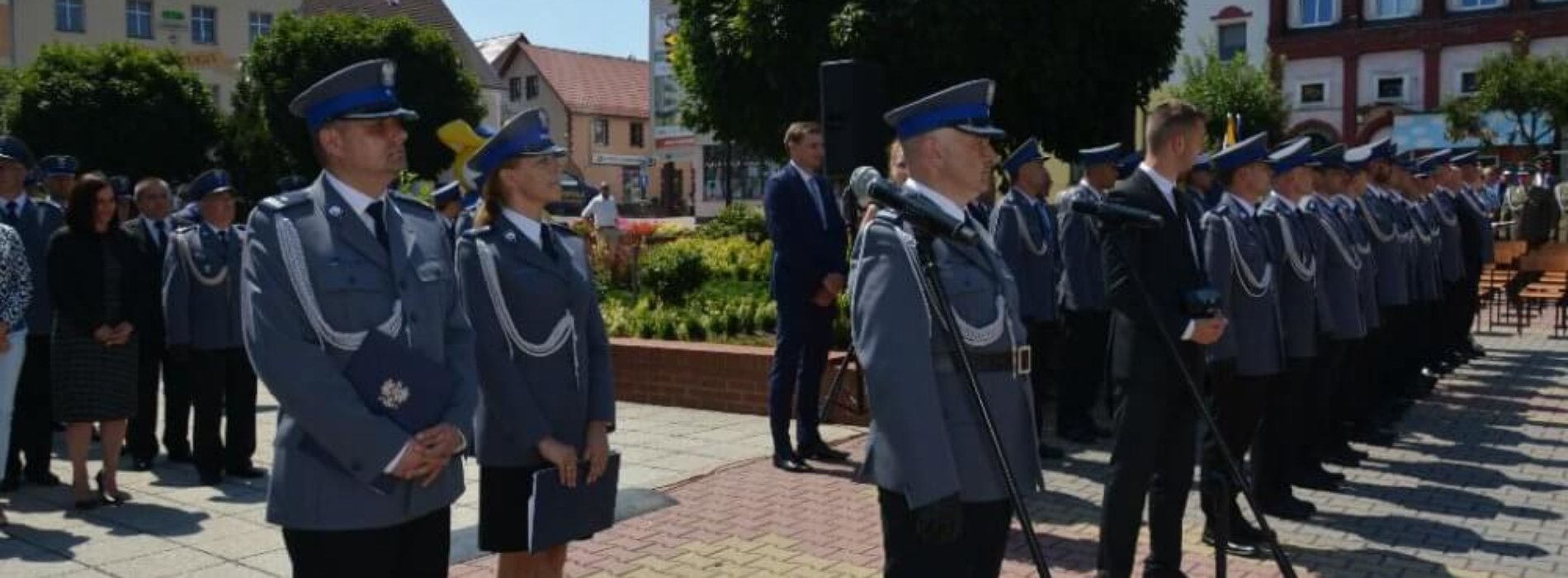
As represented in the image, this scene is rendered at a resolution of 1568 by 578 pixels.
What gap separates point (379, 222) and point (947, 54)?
9318mm

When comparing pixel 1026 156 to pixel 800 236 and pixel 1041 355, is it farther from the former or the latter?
pixel 800 236

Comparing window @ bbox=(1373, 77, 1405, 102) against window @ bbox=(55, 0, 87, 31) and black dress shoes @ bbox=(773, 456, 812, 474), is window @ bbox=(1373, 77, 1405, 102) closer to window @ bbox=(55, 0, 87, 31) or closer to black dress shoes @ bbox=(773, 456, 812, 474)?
black dress shoes @ bbox=(773, 456, 812, 474)

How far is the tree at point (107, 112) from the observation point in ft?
120

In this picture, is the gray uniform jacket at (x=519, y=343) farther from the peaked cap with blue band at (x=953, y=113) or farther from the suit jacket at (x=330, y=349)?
the peaked cap with blue band at (x=953, y=113)

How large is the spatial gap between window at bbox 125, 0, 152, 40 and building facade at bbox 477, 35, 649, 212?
753 inches

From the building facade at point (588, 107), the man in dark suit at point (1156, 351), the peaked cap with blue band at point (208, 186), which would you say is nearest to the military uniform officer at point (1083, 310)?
the man in dark suit at point (1156, 351)

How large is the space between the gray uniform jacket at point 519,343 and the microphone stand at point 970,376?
1394 millimetres

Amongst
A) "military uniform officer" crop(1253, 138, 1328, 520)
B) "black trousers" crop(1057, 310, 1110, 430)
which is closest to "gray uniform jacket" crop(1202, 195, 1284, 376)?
"military uniform officer" crop(1253, 138, 1328, 520)

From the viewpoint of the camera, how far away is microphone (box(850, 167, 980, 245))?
138 inches

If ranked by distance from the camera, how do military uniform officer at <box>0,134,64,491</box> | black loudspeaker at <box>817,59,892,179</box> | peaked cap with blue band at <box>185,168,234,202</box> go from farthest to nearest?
black loudspeaker at <box>817,59,892,179</box>
peaked cap with blue band at <box>185,168,234,202</box>
military uniform officer at <box>0,134,64,491</box>

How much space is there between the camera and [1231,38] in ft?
167

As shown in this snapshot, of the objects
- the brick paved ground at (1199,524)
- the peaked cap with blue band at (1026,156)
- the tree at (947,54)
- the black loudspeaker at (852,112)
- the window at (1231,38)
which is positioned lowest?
the brick paved ground at (1199,524)

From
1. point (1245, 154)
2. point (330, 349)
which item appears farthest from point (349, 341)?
point (1245, 154)

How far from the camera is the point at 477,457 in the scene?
14.3 feet
